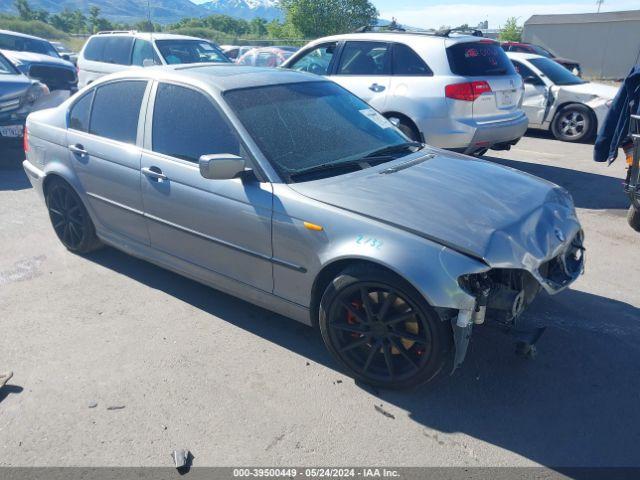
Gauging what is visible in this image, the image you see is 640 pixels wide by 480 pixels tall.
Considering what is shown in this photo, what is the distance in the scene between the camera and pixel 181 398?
3150 mm

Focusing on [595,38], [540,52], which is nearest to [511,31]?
[595,38]

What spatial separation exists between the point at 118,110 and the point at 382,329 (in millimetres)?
2812

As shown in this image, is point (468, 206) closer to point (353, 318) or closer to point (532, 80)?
point (353, 318)

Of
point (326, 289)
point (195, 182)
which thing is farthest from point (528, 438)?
point (195, 182)

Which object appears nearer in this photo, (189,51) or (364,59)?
(364,59)

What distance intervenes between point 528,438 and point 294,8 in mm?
35842

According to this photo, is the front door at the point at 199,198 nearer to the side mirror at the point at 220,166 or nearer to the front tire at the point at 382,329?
the side mirror at the point at 220,166

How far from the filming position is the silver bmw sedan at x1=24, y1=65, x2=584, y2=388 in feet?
9.46

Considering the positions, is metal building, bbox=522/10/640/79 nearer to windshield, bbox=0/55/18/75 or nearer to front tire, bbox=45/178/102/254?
windshield, bbox=0/55/18/75

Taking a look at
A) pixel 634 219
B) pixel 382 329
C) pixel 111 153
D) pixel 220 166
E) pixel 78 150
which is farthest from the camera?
pixel 634 219

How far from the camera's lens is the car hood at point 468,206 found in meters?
2.87

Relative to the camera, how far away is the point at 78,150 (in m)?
4.51

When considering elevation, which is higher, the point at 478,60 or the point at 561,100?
the point at 478,60

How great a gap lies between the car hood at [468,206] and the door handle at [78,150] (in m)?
2.16
